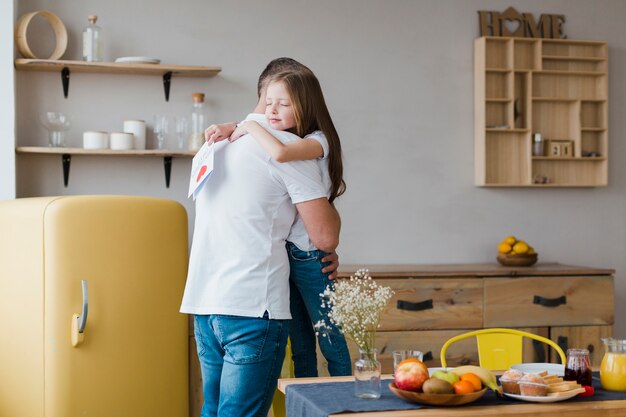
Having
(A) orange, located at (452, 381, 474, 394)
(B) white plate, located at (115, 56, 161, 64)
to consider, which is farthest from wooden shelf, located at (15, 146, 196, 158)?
(A) orange, located at (452, 381, 474, 394)

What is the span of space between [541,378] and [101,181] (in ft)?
9.11

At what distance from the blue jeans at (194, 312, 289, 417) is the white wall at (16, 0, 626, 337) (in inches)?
83.9

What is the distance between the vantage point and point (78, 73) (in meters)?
4.20

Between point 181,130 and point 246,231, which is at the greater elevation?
point 181,130

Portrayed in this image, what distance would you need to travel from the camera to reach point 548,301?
4.27 meters

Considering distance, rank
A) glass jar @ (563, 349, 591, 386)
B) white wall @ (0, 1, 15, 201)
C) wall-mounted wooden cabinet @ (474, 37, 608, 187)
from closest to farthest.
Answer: glass jar @ (563, 349, 591, 386)
white wall @ (0, 1, 15, 201)
wall-mounted wooden cabinet @ (474, 37, 608, 187)

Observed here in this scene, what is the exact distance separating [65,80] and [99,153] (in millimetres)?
413

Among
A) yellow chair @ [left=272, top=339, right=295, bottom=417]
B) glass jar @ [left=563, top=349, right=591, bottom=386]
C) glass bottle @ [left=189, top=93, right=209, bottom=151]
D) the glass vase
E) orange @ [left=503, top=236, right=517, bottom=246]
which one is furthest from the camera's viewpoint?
orange @ [left=503, top=236, right=517, bottom=246]

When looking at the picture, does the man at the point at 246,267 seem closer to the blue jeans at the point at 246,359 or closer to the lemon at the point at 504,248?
the blue jeans at the point at 246,359

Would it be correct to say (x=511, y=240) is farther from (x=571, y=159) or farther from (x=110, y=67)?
(x=110, y=67)

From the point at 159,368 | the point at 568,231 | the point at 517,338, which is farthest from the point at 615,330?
the point at 159,368

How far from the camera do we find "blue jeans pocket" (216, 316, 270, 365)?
224 cm

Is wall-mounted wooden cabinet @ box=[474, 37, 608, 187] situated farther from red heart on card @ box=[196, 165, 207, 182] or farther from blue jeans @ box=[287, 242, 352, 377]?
red heart on card @ box=[196, 165, 207, 182]

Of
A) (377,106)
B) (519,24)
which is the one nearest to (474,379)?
(377,106)
